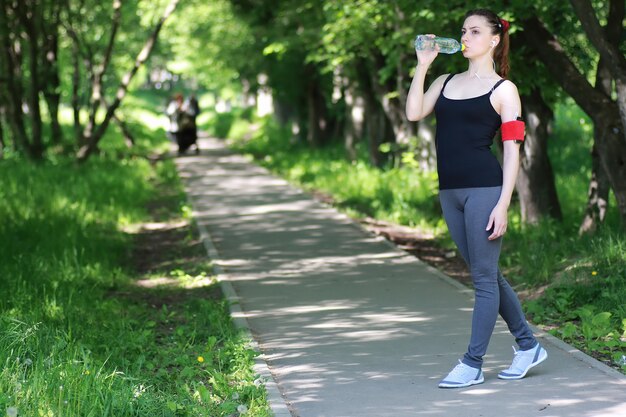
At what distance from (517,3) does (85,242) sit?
528cm

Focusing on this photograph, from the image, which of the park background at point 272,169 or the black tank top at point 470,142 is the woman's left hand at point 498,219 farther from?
the park background at point 272,169

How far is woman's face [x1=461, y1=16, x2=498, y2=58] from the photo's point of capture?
6.08 metres

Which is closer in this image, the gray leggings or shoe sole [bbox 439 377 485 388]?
the gray leggings

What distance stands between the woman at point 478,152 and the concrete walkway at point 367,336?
422mm

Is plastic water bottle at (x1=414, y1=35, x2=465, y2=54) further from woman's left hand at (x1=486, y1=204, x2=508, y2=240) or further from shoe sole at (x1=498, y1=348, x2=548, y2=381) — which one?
shoe sole at (x1=498, y1=348, x2=548, y2=381)

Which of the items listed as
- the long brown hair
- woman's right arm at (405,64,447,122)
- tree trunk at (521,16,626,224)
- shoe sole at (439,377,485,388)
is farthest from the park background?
the long brown hair

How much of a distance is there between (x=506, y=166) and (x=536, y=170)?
7.65 m

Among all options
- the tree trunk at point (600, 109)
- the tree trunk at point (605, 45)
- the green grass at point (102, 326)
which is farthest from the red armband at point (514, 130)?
the tree trunk at point (600, 109)

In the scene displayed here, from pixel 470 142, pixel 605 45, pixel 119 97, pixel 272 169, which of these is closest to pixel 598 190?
pixel 605 45

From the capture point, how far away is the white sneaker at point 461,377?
20.2 ft

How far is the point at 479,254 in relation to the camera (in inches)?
241

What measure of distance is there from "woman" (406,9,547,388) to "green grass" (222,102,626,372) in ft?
3.95

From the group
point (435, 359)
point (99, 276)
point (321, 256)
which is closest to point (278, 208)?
point (321, 256)

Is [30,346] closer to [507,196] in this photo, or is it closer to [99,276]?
[507,196]
